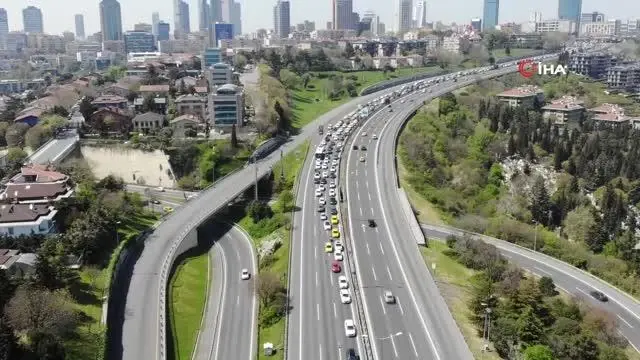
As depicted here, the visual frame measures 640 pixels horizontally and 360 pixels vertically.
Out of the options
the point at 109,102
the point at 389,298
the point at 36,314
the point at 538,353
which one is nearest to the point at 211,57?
the point at 109,102

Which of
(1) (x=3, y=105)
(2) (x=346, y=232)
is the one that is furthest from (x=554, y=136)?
→ (1) (x=3, y=105)

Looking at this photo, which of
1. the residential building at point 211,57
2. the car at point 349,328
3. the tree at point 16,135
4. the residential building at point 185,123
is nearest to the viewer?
the car at point 349,328

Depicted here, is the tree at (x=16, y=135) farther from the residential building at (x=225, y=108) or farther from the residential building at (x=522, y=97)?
the residential building at (x=522, y=97)

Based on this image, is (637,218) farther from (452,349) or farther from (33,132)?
(33,132)

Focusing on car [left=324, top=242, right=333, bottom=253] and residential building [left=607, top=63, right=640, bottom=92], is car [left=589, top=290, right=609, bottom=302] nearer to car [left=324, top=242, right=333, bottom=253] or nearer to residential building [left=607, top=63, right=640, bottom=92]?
car [left=324, top=242, right=333, bottom=253]

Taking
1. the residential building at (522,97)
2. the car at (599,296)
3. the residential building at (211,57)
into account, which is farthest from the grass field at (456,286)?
the residential building at (211,57)

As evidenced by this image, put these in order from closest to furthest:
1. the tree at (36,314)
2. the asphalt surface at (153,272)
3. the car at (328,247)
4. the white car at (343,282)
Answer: the tree at (36,314) → the asphalt surface at (153,272) → the white car at (343,282) → the car at (328,247)

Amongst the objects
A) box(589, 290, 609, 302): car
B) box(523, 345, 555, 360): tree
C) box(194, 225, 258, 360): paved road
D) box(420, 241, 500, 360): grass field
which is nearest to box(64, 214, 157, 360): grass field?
box(194, 225, 258, 360): paved road
